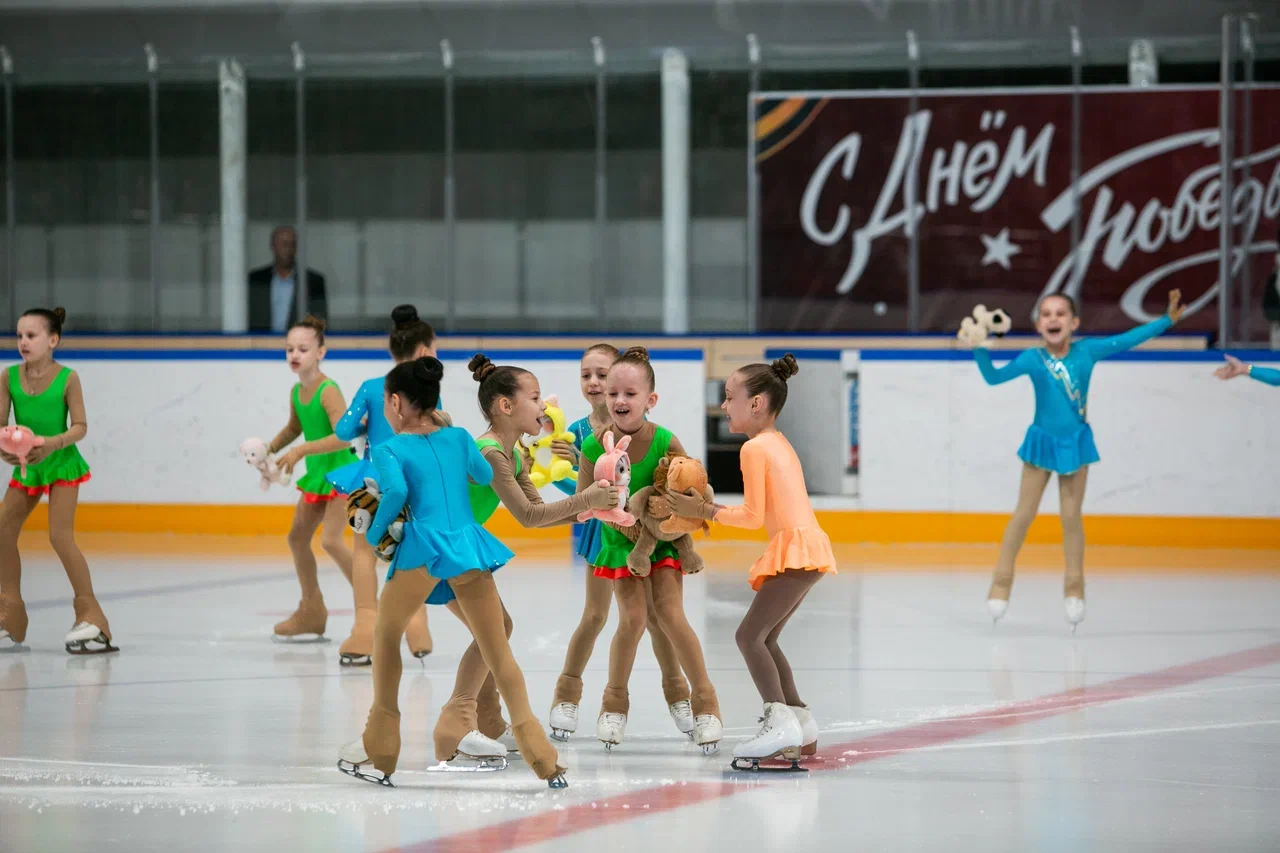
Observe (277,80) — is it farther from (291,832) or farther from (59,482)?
(291,832)

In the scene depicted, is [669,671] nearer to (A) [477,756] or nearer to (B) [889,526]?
(A) [477,756]

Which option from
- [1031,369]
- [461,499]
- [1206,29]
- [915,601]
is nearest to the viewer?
[461,499]

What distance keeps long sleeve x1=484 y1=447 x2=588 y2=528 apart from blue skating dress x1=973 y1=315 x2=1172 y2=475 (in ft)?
11.9

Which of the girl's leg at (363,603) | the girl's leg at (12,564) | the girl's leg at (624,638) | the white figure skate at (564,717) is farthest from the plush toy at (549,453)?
the girl's leg at (12,564)

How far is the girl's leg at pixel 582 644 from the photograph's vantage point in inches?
203

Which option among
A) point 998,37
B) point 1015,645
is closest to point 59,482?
point 1015,645

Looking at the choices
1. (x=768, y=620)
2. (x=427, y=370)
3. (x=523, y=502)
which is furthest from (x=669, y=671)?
(x=427, y=370)

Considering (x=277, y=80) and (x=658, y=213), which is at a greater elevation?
(x=277, y=80)

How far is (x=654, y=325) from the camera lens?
16.3m

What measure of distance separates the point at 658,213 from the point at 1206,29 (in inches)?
214

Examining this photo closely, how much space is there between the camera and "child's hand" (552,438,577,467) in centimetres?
527

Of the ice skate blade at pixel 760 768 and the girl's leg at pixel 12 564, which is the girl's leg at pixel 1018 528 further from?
the girl's leg at pixel 12 564

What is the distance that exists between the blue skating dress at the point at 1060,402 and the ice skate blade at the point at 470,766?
12.1 ft

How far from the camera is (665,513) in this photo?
4.69 meters
